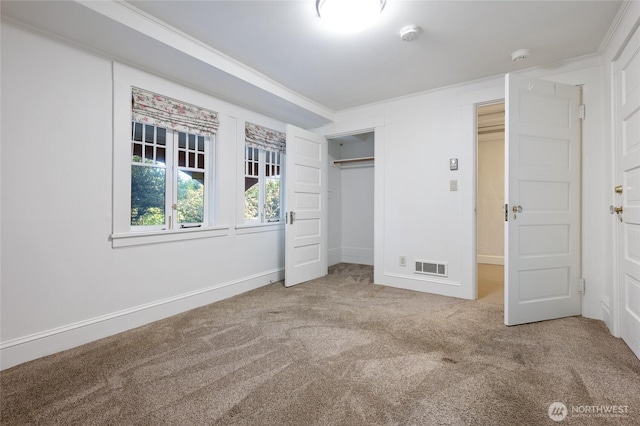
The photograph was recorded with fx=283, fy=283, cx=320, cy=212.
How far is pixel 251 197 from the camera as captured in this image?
3.77 meters

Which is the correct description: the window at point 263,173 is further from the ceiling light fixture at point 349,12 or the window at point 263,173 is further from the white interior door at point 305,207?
the ceiling light fixture at point 349,12

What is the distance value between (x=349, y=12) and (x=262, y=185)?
241cm

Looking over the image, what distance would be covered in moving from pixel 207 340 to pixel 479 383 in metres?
1.89

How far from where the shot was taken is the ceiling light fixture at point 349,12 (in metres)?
1.90

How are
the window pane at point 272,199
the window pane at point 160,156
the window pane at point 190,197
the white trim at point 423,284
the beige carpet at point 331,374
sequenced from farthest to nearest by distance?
the window pane at point 272,199, the white trim at point 423,284, the window pane at point 190,197, the window pane at point 160,156, the beige carpet at point 331,374

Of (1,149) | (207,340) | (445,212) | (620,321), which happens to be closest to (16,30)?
(1,149)

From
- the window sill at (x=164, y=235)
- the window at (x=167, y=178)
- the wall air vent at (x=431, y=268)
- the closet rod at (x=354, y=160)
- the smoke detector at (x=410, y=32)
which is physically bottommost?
the wall air vent at (x=431, y=268)

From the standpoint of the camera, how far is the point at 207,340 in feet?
7.26

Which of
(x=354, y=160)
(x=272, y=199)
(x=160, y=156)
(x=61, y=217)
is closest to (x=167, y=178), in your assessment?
(x=160, y=156)

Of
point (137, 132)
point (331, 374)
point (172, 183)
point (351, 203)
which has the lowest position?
point (331, 374)

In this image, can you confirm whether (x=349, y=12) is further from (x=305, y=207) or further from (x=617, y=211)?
(x=617, y=211)

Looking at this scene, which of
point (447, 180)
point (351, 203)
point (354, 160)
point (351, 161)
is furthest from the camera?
point (351, 203)

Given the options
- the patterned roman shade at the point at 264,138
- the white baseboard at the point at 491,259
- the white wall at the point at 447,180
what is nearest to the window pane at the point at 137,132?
the patterned roman shade at the point at 264,138

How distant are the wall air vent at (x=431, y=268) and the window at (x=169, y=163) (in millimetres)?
2581
